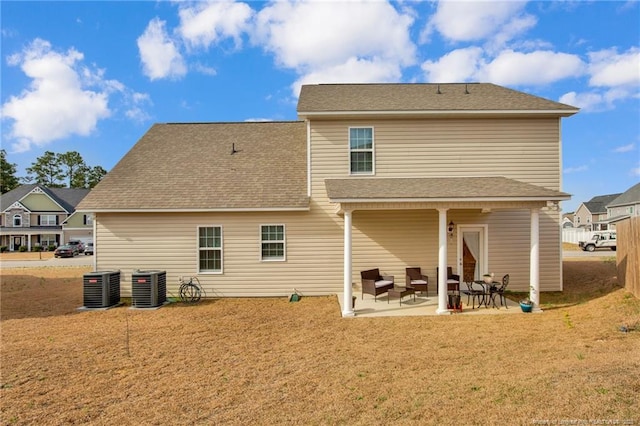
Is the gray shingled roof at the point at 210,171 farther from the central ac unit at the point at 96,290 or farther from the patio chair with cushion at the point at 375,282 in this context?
the patio chair with cushion at the point at 375,282

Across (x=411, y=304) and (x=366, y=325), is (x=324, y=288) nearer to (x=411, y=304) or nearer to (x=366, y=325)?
(x=411, y=304)

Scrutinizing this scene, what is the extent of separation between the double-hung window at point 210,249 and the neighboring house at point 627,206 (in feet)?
158

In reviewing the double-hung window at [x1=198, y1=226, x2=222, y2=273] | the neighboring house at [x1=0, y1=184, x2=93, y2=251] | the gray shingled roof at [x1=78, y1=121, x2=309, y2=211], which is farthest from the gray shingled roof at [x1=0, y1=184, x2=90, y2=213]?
the double-hung window at [x1=198, y1=226, x2=222, y2=273]

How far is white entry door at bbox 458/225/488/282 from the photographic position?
1270cm

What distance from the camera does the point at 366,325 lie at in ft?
29.1

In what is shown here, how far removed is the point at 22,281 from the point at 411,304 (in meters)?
17.6

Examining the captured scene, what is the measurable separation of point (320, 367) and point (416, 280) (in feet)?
21.3

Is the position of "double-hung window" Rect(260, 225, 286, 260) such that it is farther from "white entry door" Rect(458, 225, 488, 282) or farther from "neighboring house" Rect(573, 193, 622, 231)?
"neighboring house" Rect(573, 193, 622, 231)

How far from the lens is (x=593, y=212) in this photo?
195 ft

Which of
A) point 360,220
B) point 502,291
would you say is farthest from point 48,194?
point 502,291

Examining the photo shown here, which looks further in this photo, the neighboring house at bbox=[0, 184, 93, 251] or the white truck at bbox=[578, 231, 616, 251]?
the neighboring house at bbox=[0, 184, 93, 251]

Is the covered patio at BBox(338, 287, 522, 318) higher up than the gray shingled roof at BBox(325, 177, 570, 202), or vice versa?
the gray shingled roof at BBox(325, 177, 570, 202)

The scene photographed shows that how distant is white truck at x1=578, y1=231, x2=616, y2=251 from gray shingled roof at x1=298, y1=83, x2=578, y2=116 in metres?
25.1

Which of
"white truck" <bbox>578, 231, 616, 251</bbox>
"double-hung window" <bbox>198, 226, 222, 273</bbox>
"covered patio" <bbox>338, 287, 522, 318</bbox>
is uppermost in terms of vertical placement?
"double-hung window" <bbox>198, 226, 222, 273</bbox>
